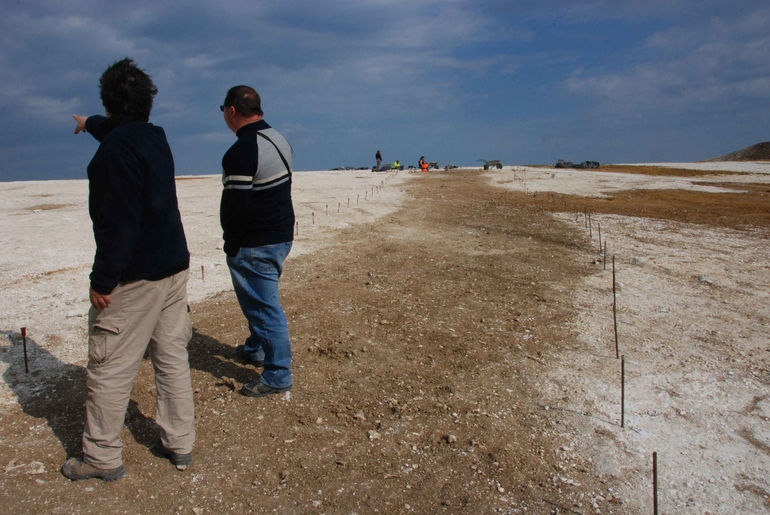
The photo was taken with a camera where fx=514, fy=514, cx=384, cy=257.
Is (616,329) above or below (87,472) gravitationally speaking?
above

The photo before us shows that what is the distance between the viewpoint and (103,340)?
320 cm

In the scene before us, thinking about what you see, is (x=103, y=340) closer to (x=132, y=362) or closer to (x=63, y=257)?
(x=132, y=362)

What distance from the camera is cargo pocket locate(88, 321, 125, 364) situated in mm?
3191

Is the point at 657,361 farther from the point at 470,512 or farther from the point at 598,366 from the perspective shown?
the point at 470,512

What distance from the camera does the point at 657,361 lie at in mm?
5316

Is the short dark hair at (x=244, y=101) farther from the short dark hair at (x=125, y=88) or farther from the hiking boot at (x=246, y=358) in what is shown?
the hiking boot at (x=246, y=358)

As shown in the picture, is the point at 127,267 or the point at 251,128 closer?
the point at 127,267

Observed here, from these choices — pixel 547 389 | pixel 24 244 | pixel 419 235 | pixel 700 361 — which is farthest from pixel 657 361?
pixel 24 244

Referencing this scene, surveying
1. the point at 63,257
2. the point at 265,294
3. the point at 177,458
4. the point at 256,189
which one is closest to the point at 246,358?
the point at 265,294

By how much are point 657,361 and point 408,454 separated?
3.12m

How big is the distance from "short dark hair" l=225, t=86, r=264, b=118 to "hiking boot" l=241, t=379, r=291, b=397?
7.32 feet

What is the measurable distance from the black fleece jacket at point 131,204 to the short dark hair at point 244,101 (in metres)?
0.83

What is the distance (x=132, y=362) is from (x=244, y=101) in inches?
83.8

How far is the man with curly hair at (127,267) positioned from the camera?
3.04m
